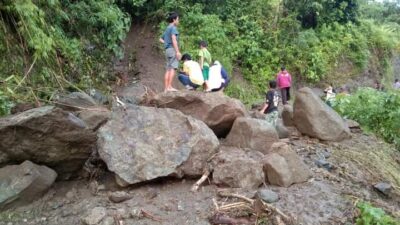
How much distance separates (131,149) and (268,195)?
5.55 feet

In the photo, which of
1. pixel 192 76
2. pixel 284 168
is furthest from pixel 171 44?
pixel 284 168

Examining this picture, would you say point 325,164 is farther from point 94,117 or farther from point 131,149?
point 94,117

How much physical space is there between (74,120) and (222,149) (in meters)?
1.99

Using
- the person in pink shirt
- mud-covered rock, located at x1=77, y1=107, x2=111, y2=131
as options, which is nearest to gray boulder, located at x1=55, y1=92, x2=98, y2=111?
mud-covered rock, located at x1=77, y1=107, x2=111, y2=131

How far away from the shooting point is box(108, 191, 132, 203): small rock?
15.5ft

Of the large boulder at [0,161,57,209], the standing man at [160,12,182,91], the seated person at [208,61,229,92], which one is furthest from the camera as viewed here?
the seated person at [208,61,229,92]

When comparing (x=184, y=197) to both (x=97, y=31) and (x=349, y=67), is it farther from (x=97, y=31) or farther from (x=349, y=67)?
(x=349, y=67)

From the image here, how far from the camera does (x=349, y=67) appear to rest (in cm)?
1805

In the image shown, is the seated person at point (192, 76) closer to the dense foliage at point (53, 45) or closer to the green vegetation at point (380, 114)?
the dense foliage at point (53, 45)

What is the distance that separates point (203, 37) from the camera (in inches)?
555

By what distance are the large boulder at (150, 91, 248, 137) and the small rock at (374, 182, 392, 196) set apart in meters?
2.09

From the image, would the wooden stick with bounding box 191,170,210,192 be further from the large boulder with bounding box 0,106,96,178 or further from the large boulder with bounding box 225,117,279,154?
the large boulder with bounding box 0,106,96,178

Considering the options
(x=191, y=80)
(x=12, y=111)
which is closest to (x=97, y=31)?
(x=191, y=80)

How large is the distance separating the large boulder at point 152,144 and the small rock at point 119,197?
15 centimetres
